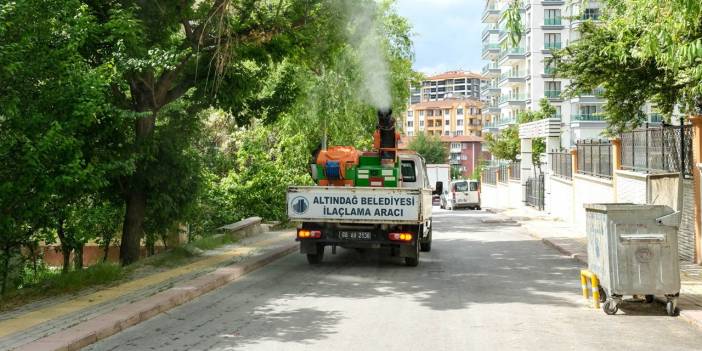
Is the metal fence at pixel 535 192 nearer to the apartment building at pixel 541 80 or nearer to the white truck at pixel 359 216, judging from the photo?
the apartment building at pixel 541 80

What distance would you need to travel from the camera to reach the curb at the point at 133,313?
23.9ft

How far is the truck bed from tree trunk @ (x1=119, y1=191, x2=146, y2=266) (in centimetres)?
320

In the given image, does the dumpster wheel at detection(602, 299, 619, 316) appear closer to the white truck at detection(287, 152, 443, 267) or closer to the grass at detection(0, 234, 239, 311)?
the white truck at detection(287, 152, 443, 267)

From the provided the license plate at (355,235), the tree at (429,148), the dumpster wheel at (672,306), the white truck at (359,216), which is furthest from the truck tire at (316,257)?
the tree at (429,148)

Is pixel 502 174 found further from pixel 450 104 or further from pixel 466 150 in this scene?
pixel 450 104

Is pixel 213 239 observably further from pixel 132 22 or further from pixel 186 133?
pixel 132 22

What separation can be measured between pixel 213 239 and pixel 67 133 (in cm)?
834

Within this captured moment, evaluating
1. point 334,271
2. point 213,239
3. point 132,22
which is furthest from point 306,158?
point 132,22

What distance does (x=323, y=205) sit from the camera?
14344 mm

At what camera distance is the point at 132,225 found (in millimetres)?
15148

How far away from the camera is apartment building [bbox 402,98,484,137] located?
7136 inches

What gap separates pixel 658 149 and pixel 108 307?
12.8m

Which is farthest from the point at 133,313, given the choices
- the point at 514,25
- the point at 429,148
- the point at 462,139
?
the point at 462,139

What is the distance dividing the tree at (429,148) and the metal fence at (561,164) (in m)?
82.1
